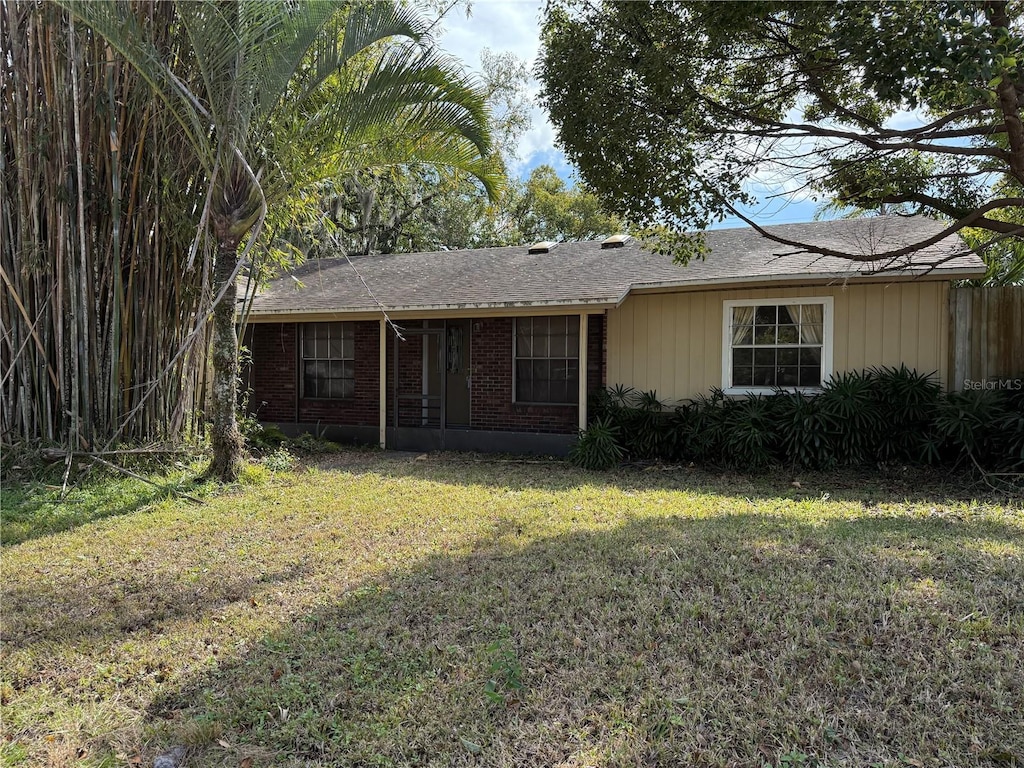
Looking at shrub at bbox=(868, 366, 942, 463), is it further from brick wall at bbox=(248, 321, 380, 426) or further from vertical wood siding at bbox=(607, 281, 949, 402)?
brick wall at bbox=(248, 321, 380, 426)

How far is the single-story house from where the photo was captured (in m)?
8.80

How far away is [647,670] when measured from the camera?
9.91ft

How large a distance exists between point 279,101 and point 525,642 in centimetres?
602

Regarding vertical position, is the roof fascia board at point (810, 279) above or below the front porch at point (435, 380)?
above

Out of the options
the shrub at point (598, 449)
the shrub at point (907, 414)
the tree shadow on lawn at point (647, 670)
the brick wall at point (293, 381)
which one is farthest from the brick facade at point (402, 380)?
the tree shadow on lawn at point (647, 670)

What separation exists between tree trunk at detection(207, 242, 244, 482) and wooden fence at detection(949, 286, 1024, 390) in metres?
9.41

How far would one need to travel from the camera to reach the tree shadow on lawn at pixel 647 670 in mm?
2549

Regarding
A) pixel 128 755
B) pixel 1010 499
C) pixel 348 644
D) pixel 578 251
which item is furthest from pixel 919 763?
pixel 578 251

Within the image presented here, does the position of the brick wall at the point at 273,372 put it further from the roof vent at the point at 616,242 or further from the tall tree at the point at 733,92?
the tall tree at the point at 733,92

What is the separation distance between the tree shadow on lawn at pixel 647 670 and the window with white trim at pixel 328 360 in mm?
8378

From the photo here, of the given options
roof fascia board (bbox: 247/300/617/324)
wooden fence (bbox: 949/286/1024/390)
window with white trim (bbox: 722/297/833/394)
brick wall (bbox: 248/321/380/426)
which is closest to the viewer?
wooden fence (bbox: 949/286/1024/390)

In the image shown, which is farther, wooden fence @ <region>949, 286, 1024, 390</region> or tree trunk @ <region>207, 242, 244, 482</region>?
wooden fence @ <region>949, 286, 1024, 390</region>

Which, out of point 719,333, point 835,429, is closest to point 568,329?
point 719,333

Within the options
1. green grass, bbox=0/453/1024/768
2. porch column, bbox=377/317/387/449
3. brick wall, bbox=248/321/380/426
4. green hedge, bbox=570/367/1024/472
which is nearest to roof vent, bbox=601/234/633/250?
green hedge, bbox=570/367/1024/472
